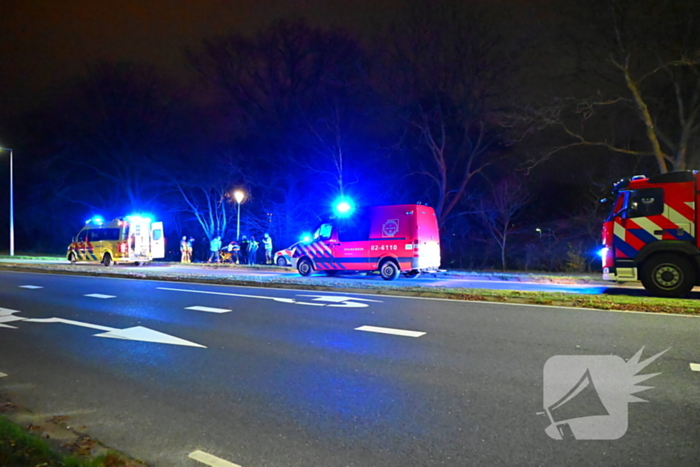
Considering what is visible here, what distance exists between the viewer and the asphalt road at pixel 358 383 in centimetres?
392

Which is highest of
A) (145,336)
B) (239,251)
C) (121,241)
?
(121,241)

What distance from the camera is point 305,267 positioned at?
1920 cm

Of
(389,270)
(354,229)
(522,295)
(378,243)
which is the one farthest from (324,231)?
(522,295)

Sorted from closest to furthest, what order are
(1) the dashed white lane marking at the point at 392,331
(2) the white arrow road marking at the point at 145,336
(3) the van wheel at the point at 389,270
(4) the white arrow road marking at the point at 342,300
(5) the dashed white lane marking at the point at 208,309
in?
(2) the white arrow road marking at the point at 145,336
(1) the dashed white lane marking at the point at 392,331
(5) the dashed white lane marking at the point at 208,309
(4) the white arrow road marking at the point at 342,300
(3) the van wheel at the point at 389,270

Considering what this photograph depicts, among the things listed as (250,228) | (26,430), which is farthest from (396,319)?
(250,228)

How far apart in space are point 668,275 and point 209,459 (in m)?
12.0

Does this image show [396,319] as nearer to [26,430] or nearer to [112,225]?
[26,430]

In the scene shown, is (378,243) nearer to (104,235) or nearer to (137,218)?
(137,218)

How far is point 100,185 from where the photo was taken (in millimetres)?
44375

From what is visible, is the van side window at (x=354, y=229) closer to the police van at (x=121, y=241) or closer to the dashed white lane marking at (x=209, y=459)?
the police van at (x=121, y=241)

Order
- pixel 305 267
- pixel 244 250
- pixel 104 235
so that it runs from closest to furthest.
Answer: pixel 305 267 < pixel 104 235 < pixel 244 250

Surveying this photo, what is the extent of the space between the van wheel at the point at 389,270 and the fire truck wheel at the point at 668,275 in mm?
7557

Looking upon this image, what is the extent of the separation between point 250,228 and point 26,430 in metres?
30.9

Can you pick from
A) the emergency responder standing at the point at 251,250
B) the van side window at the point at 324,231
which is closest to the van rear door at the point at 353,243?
the van side window at the point at 324,231
